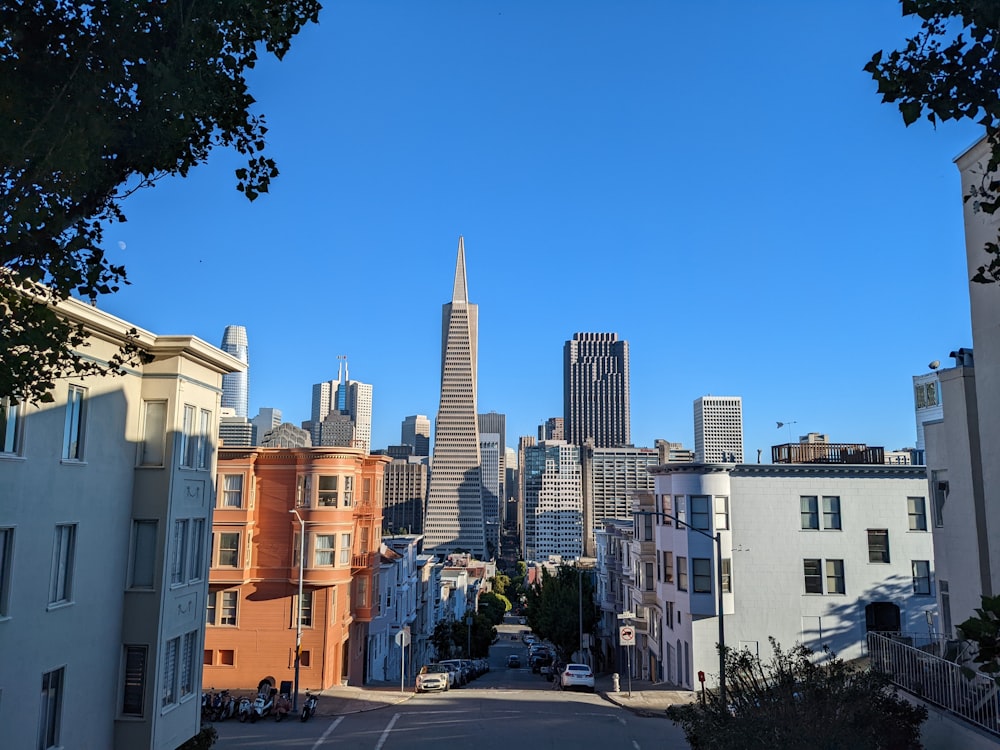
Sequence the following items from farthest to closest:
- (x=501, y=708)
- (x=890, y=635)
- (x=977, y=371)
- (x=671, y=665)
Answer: (x=671, y=665), (x=501, y=708), (x=890, y=635), (x=977, y=371)

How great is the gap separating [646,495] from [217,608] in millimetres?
26599

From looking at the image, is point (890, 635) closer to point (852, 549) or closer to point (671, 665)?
point (852, 549)

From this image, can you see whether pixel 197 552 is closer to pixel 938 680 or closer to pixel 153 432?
pixel 153 432

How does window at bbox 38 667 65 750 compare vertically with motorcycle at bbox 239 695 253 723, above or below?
above

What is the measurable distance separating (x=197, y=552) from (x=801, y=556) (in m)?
29.4

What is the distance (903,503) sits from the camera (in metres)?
38.1

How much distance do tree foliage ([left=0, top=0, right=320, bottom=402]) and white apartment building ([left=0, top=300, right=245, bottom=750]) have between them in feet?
21.6

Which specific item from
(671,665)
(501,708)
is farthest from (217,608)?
(671,665)

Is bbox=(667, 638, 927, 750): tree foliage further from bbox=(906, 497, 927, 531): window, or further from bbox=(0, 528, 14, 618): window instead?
bbox=(906, 497, 927, 531): window

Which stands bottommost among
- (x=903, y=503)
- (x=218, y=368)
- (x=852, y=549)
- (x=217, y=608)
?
(x=217, y=608)

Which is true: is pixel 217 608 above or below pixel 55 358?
below

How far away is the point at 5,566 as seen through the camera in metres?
14.0

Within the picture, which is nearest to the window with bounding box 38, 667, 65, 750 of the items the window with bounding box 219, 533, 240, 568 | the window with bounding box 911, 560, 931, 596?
the window with bounding box 219, 533, 240, 568

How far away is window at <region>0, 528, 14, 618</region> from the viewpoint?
13.8 meters
